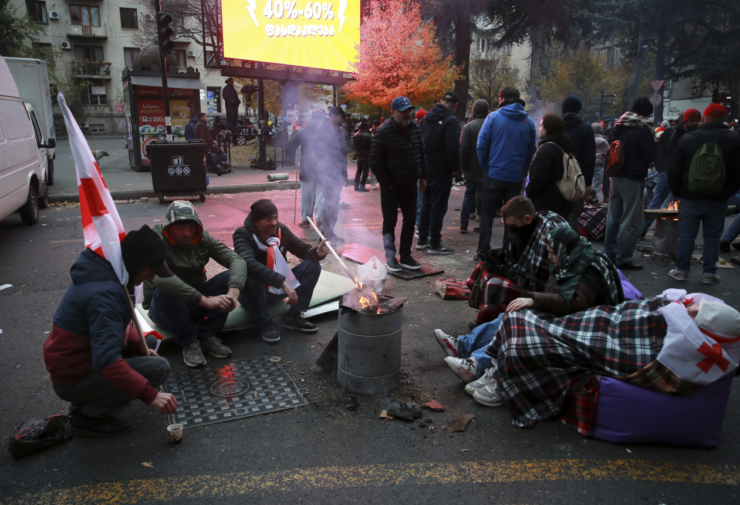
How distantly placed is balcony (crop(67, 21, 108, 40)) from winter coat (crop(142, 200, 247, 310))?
1810 inches

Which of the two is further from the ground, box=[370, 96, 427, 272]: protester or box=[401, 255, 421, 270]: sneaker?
box=[370, 96, 427, 272]: protester

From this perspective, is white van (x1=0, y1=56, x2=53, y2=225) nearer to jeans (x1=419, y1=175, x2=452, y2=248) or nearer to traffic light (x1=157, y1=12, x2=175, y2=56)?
traffic light (x1=157, y1=12, x2=175, y2=56)

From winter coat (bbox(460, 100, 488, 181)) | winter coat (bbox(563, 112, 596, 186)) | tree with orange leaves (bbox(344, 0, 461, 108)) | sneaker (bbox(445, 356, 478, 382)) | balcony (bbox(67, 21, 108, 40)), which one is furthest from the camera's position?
balcony (bbox(67, 21, 108, 40))

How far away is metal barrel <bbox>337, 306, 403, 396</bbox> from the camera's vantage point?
324 cm

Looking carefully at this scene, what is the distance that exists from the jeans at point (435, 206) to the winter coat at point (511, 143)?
884 millimetres

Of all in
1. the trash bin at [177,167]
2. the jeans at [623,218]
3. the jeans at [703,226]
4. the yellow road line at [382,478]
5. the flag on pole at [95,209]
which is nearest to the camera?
the yellow road line at [382,478]

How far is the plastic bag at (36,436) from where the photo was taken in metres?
2.65

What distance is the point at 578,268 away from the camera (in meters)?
3.17

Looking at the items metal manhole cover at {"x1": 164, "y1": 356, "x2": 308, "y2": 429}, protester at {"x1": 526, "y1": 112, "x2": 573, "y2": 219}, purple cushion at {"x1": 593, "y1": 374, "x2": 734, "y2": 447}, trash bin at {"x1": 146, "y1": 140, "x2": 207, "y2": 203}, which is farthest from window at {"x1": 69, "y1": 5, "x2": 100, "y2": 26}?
purple cushion at {"x1": 593, "y1": 374, "x2": 734, "y2": 447}

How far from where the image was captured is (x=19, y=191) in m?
7.69

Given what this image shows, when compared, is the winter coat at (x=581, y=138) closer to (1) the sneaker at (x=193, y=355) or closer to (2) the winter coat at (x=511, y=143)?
(2) the winter coat at (x=511, y=143)

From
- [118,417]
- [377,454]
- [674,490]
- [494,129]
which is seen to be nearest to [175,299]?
[118,417]

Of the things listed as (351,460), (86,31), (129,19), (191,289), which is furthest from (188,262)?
(129,19)

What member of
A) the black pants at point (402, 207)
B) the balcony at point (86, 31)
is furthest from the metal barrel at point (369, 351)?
the balcony at point (86, 31)
